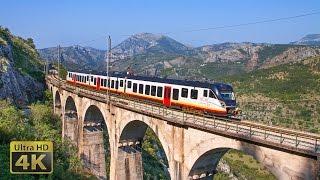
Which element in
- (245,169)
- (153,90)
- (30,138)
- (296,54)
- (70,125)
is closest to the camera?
(30,138)

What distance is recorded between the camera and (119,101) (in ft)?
122

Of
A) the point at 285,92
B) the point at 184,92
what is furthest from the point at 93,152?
the point at 285,92

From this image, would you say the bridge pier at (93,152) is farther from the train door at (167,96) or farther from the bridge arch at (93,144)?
the train door at (167,96)

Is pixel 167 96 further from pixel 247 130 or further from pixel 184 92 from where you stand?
pixel 247 130

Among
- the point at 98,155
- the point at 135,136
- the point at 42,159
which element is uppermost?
the point at 42,159

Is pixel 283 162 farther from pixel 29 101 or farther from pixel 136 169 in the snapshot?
pixel 29 101

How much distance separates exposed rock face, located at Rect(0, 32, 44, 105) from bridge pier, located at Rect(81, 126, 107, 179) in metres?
13.7

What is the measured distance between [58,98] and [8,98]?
12969 millimetres

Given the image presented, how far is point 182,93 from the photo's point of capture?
101 feet

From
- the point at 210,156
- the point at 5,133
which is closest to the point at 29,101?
the point at 5,133

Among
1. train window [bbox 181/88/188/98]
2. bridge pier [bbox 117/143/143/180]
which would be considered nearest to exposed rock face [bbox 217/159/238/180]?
bridge pier [bbox 117/143/143/180]

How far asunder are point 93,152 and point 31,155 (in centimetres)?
3375

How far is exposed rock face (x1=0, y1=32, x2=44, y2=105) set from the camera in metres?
53.5

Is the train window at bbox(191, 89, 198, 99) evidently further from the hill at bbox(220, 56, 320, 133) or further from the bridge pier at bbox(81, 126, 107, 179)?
the hill at bbox(220, 56, 320, 133)
